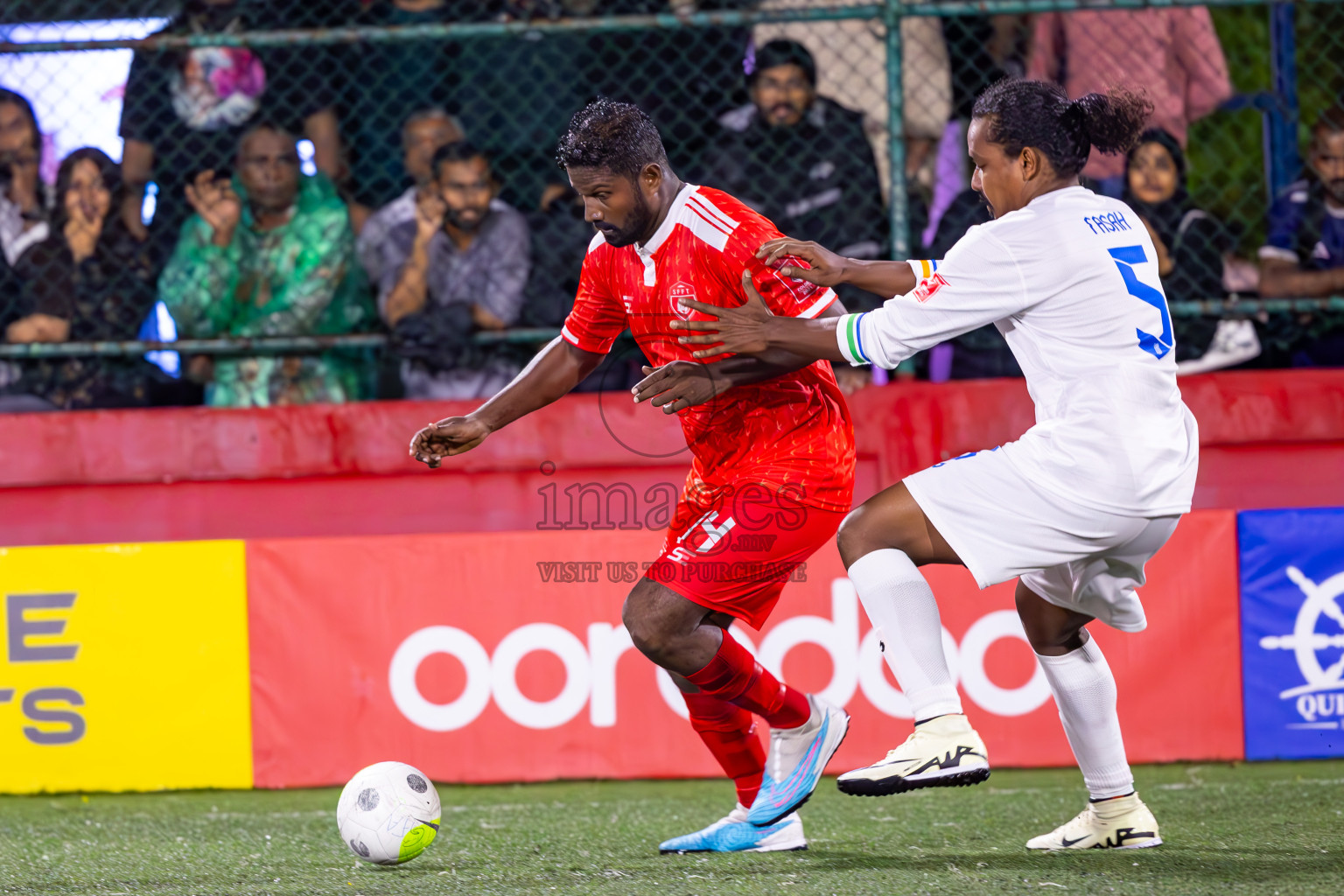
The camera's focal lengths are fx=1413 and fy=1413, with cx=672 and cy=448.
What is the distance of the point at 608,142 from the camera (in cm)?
352

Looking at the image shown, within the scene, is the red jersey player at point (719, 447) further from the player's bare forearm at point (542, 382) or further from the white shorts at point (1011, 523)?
the white shorts at point (1011, 523)

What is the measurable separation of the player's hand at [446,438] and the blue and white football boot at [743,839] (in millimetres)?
1245

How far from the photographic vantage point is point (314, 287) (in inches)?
235

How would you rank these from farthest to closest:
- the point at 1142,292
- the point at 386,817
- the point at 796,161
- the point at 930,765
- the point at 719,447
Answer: the point at 796,161, the point at 719,447, the point at 386,817, the point at 1142,292, the point at 930,765

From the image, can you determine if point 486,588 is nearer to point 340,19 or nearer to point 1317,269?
point 340,19

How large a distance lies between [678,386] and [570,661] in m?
2.11

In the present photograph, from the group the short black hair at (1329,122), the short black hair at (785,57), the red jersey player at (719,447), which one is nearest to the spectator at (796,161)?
the short black hair at (785,57)

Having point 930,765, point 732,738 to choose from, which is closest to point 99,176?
point 732,738

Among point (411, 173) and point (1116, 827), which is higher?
point (411, 173)

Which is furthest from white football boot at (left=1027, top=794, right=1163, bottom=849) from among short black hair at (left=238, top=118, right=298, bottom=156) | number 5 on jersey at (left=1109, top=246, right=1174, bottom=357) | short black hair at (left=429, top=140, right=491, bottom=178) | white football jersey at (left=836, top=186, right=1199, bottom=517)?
short black hair at (left=238, top=118, right=298, bottom=156)

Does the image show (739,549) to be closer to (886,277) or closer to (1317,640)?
(886,277)

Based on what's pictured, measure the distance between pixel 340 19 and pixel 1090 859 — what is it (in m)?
4.86

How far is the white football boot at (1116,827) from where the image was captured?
3684mm

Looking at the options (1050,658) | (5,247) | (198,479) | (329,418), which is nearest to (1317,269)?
A: (1050,658)
